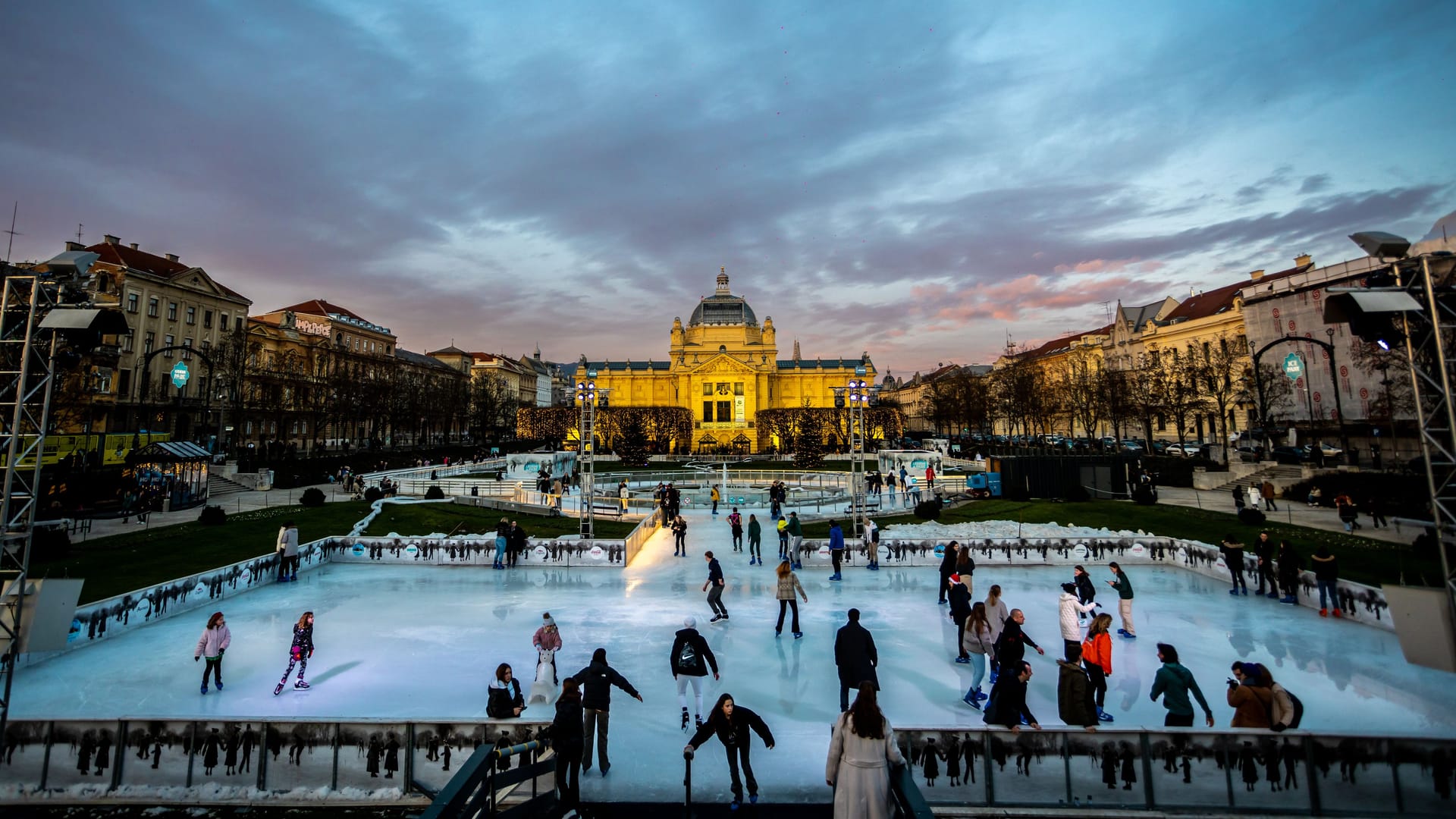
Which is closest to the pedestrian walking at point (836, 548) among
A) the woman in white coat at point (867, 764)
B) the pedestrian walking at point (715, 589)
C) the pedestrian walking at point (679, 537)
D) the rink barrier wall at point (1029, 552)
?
the rink barrier wall at point (1029, 552)

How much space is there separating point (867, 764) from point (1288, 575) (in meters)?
14.3

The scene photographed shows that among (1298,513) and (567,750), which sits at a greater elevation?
(1298,513)

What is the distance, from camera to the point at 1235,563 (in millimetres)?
13961

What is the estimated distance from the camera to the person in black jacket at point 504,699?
6.62 meters

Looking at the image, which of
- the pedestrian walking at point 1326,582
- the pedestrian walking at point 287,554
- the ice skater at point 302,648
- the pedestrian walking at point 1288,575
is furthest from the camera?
the pedestrian walking at point 287,554

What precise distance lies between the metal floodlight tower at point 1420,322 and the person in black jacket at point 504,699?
1028 centimetres

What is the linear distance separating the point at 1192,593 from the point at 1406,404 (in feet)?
86.7

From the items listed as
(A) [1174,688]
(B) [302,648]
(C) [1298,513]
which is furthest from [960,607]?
(C) [1298,513]

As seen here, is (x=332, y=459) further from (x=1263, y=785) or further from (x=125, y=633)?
(x=1263, y=785)

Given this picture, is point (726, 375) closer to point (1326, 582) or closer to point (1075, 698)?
point (1326, 582)

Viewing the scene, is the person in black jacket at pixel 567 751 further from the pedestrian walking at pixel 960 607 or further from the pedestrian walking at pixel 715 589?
the pedestrian walking at pixel 960 607

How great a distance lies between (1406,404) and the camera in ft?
93.2

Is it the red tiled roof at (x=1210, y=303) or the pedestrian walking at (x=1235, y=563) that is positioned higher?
the red tiled roof at (x=1210, y=303)

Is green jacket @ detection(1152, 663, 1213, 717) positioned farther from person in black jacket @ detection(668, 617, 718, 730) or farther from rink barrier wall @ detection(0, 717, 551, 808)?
rink barrier wall @ detection(0, 717, 551, 808)
